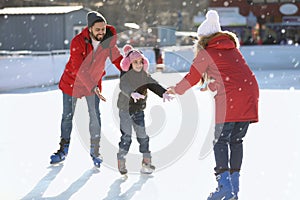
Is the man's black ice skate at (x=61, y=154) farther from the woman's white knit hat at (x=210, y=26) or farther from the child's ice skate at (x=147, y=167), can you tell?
the woman's white knit hat at (x=210, y=26)

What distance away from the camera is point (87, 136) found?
19.5 feet

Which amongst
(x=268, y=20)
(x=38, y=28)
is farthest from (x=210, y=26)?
(x=268, y=20)

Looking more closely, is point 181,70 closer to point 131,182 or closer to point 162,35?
point 131,182

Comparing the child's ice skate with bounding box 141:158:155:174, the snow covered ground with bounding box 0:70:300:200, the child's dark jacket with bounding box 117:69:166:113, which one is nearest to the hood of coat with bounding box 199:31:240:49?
the child's dark jacket with bounding box 117:69:166:113

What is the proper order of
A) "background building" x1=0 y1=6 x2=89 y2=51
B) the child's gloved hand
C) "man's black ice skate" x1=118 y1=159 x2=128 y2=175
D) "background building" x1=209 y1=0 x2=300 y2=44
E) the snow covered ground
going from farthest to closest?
"background building" x1=209 y1=0 x2=300 y2=44 → "background building" x1=0 y1=6 x2=89 y2=51 → "man's black ice skate" x1=118 y1=159 x2=128 y2=175 → the child's gloved hand → the snow covered ground

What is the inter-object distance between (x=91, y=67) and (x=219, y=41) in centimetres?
142

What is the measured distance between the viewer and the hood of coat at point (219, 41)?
3367mm

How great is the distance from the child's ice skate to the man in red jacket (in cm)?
40

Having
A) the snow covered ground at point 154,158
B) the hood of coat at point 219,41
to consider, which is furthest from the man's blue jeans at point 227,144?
the hood of coat at point 219,41

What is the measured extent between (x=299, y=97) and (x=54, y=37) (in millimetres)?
16519

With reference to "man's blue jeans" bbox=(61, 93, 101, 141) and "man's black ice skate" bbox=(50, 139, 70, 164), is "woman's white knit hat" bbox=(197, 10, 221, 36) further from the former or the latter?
"man's black ice skate" bbox=(50, 139, 70, 164)

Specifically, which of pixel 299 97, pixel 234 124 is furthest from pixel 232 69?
pixel 299 97

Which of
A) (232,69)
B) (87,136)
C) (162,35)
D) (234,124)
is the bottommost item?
(162,35)

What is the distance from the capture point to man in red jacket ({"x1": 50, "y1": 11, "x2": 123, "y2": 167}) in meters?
4.30
